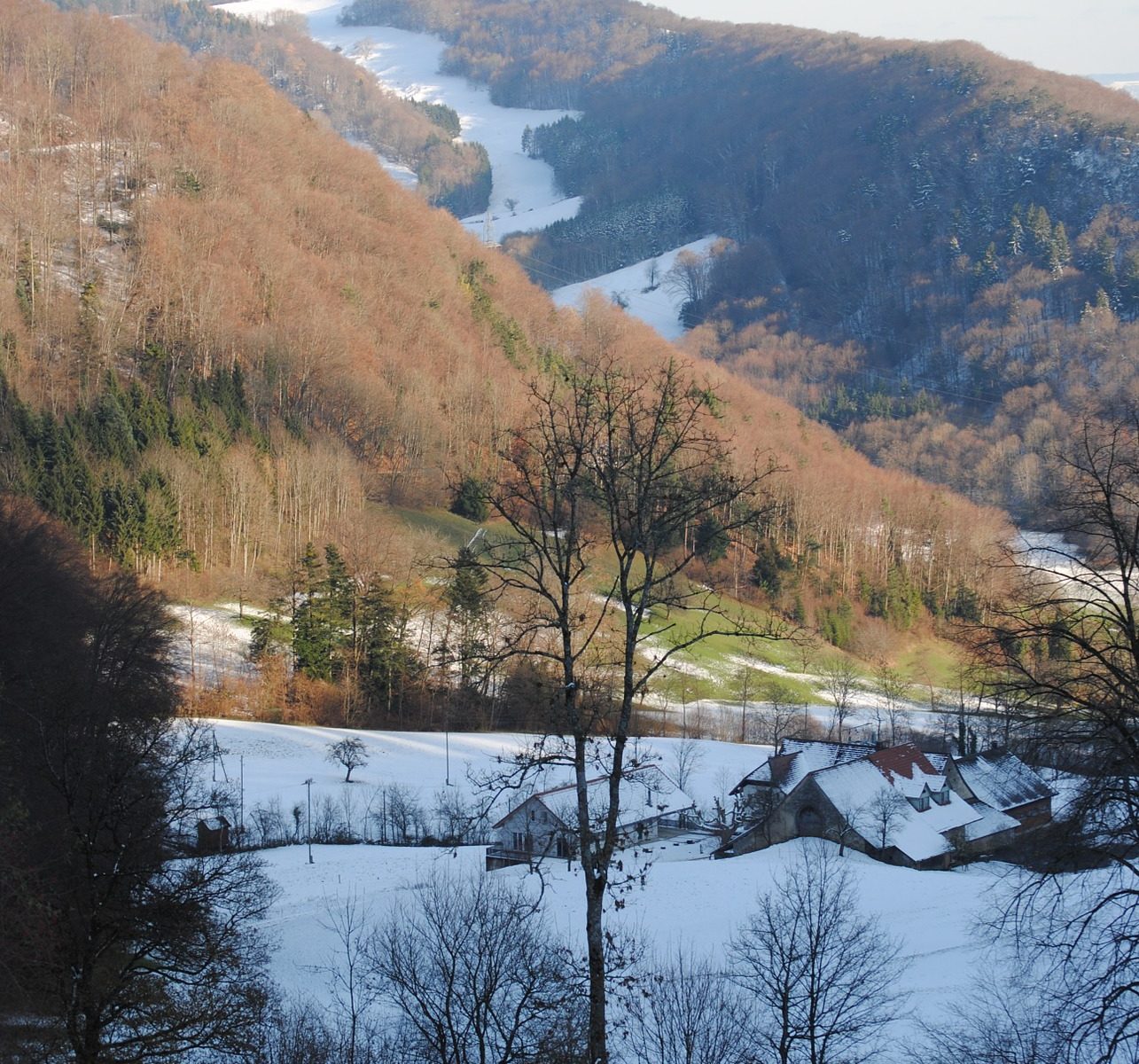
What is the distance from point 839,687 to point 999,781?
2135 centimetres

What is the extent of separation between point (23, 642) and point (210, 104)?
258ft

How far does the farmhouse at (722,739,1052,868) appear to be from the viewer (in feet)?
106

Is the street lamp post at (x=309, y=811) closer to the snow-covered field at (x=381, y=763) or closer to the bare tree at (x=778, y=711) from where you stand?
the snow-covered field at (x=381, y=763)

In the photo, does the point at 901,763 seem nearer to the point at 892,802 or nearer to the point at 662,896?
the point at 892,802

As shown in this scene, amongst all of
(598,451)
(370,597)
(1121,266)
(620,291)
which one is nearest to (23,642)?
(598,451)

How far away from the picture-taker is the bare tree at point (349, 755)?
126ft

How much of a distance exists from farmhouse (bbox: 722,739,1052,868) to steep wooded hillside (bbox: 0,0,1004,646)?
14.3 metres

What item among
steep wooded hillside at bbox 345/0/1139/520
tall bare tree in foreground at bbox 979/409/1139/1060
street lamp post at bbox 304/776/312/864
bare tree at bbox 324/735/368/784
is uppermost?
steep wooded hillside at bbox 345/0/1139/520

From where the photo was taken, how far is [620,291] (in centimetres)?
19350

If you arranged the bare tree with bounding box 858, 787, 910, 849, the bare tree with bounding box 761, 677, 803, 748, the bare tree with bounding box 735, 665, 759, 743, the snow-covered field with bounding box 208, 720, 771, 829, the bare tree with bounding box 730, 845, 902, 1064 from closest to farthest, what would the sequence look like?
the bare tree with bounding box 730, 845, 902, 1064
the bare tree with bounding box 858, 787, 910, 849
the snow-covered field with bounding box 208, 720, 771, 829
the bare tree with bounding box 761, 677, 803, 748
the bare tree with bounding box 735, 665, 759, 743

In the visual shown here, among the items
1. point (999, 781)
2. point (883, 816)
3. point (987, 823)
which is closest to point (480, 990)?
point (883, 816)

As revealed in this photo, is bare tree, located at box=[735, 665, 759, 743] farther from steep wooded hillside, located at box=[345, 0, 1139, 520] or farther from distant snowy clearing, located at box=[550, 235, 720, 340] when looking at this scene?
distant snowy clearing, located at box=[550, 235, 720, 340]

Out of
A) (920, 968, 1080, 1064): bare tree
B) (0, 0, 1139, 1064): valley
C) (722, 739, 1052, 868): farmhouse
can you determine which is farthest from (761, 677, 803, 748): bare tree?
(920, 968, 1080, 1064): bare tree

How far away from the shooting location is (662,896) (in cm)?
2041
